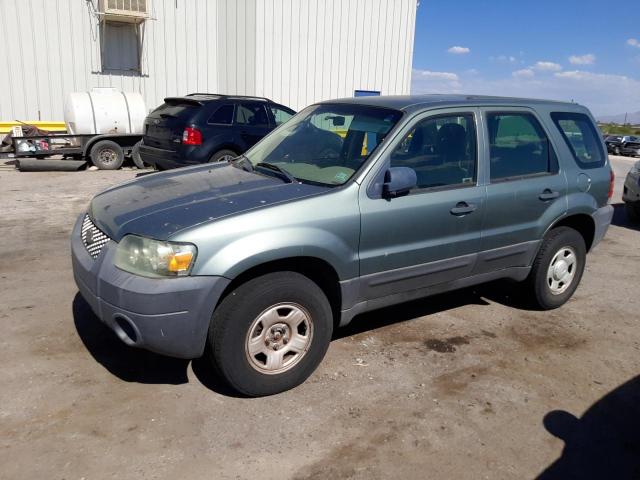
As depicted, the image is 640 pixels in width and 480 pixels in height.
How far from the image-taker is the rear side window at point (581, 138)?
482cm

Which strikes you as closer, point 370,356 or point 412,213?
point 412,213

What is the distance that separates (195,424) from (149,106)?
14.8 metres

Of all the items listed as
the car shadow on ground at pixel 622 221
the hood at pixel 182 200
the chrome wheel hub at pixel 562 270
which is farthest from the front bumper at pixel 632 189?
the hood at pixel 182 200

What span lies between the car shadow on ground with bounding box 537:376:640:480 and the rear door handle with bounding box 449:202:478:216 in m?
1.42

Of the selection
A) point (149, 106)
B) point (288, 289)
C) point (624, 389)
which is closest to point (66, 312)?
point (288, 289)

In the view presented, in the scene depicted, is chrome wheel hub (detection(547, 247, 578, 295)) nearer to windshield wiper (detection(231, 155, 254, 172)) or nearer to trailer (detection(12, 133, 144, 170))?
windshield wiper (detection(231, 155, 254, 172))

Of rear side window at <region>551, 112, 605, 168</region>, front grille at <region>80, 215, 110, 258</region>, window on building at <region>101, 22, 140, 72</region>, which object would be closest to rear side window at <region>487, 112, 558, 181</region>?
rear side window at <region>551, 112, 605, 168</region>

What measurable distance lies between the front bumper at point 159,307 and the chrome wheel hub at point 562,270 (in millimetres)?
3113

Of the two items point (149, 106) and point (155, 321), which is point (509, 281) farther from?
point (149, 106)

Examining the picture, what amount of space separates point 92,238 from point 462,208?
2481 mm

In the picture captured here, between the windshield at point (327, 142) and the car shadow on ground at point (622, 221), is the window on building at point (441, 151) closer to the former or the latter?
the windshield at point (327, 142)

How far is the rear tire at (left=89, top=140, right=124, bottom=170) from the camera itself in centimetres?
1309

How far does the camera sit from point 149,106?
16453 mm

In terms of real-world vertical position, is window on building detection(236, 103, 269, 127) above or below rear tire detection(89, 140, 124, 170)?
above
